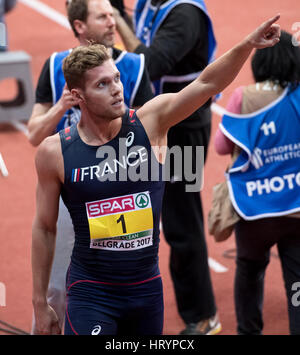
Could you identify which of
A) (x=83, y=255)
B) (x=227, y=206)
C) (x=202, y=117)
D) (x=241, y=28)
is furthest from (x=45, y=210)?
(x=241, y=28)

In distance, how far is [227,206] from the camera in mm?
4340

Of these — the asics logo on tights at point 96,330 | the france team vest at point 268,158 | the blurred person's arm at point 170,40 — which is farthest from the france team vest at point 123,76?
the asics logo on tights at point 96,330

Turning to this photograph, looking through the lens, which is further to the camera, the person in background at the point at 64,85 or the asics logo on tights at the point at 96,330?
the person in background at the point at 64,85

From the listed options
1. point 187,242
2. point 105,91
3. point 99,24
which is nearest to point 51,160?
point 105,91

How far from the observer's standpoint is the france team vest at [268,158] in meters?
4.02

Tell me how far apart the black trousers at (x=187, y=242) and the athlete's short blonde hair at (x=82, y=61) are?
5.39ft

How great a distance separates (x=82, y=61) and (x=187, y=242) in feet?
6.78

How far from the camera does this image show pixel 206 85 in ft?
10.0

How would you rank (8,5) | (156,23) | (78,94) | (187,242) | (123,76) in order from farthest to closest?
(8,5)
(187,242)
(156,23)
(123,76)
(78,94)

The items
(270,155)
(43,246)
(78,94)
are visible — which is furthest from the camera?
(270,155)

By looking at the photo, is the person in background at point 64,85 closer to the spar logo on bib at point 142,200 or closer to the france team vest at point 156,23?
the france team vest at point 156,23

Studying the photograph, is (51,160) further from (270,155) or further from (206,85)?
(270,155)
